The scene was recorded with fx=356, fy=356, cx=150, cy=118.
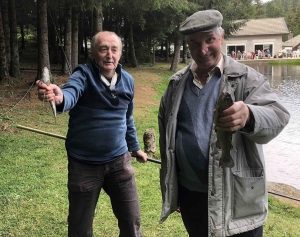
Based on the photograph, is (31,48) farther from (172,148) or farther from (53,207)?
(172,148)

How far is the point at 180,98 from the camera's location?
8.17ft

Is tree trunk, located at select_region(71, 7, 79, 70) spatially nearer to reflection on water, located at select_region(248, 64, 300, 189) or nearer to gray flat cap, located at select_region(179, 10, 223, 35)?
reflection on water, located at select_region(248, 64, 300, 189)

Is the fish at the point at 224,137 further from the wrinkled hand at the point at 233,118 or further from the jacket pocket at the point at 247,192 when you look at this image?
the jacket pocket at the point at 247,192

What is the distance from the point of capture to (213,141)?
7.31 feet

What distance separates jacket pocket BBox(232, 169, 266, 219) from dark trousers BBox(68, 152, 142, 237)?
1185mm

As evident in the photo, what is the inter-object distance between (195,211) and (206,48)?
3.69 ft

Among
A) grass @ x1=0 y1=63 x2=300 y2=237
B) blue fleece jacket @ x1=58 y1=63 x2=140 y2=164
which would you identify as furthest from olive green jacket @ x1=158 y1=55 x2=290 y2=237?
grass @ x1=0 y1=63 x2=300 y2=237

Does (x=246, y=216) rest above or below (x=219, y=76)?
below

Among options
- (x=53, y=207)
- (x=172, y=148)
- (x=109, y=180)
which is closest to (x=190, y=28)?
(x=172, y=148)

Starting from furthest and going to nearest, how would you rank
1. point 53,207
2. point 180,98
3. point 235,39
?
point 235,39
point 53,207
point 180,98

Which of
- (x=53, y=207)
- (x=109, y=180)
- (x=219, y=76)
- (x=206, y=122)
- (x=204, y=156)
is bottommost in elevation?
(x=53, y=207)

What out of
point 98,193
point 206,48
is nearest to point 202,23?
point 206,48

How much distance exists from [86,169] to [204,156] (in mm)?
1082

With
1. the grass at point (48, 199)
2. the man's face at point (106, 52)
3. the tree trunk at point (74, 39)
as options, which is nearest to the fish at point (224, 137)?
the man's face at point (106, 52)
